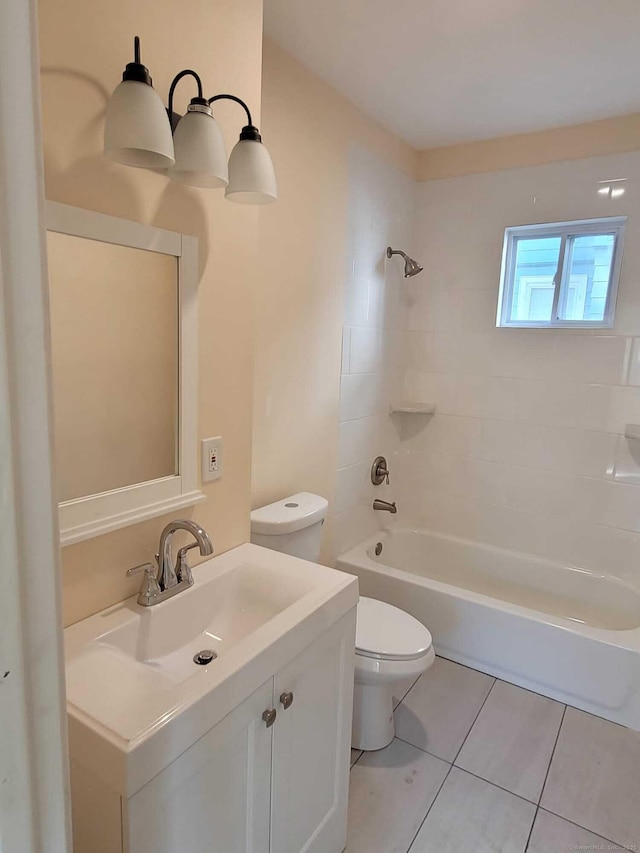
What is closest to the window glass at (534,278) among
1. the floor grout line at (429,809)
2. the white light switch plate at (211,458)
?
the white light switch plate at (211,458)

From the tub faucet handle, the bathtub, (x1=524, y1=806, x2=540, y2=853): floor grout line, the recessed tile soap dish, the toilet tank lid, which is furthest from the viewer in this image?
the recessed tile soap dish

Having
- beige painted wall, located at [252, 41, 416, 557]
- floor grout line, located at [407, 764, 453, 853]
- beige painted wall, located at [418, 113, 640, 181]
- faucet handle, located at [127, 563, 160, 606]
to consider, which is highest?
beige painted wall, located at [418, 113, 640, 181]

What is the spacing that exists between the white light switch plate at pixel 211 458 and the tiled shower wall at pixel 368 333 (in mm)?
1132

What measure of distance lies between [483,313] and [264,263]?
1.43 metres

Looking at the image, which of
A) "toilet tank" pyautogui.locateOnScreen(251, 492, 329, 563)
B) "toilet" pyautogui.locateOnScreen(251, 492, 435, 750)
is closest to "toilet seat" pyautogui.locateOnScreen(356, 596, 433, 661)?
"toilet" pyautogui.locateOnScreen(251, 492, 435, 750)

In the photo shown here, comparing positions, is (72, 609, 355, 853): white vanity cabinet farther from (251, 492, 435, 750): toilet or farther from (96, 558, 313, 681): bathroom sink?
(251, 492, 435, 750): toilet

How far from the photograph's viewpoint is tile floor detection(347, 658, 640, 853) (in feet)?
5.31

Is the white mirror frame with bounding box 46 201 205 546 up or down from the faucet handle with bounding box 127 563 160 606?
up

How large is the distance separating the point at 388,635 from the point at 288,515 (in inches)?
22.3

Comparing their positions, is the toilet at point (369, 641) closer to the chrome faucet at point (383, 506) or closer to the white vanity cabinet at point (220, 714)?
the white vanity cabinet at point (220, 714)

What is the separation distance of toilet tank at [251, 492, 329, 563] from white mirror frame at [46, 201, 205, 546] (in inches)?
19.2

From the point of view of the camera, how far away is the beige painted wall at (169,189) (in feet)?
3.40

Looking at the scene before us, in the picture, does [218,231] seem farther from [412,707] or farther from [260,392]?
[412,707]

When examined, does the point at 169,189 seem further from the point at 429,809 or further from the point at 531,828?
the point at 531,828
